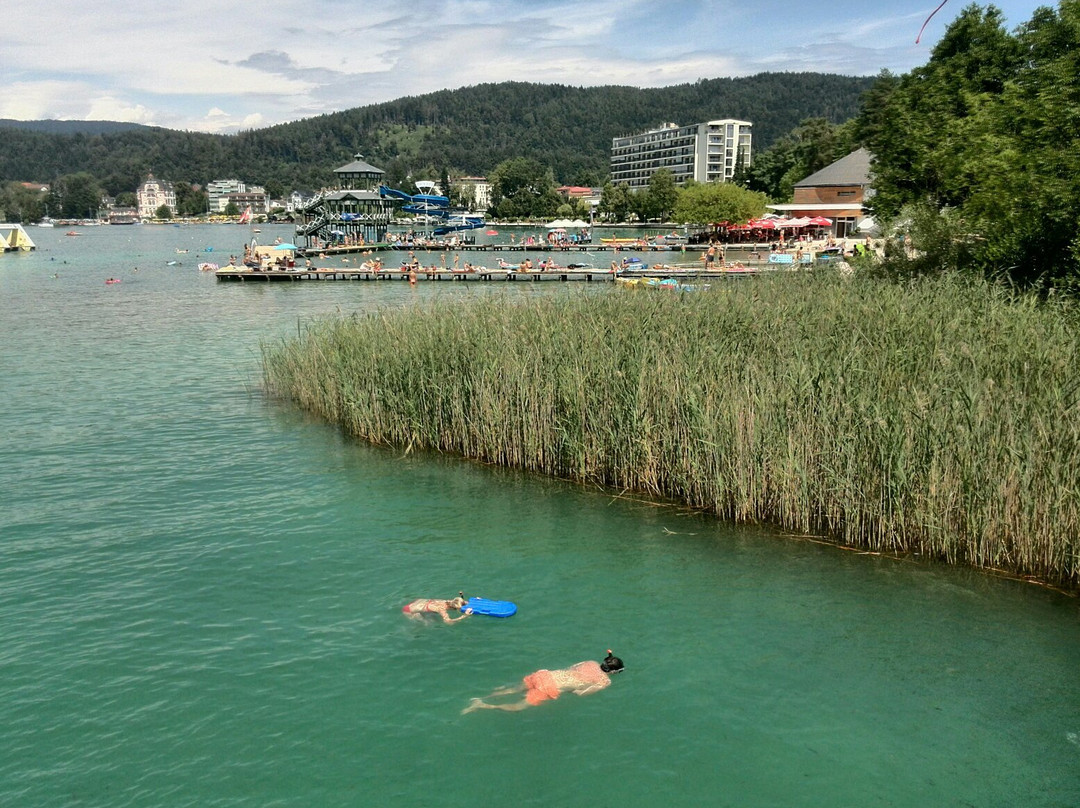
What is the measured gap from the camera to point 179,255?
3246 inches

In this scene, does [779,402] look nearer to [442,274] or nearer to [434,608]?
[434,608]

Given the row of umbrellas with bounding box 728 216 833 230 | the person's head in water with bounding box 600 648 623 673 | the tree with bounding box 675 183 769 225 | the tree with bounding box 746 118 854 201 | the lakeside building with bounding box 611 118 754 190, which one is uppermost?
the lakeside building with bounding box 611 118 754 190

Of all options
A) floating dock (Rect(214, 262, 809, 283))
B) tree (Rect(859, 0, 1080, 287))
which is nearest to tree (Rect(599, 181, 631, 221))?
floating dock (Rect(214, 262, 809, 283))

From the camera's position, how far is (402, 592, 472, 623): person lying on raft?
363 inches

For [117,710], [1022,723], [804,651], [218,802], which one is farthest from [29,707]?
[1022,723]

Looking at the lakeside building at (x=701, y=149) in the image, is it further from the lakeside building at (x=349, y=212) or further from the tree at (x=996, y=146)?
the tree at (x=996, y=146)

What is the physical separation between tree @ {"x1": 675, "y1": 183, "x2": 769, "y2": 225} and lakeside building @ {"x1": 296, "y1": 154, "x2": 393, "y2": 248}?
92.0ft

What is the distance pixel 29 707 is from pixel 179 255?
81926 millimetres

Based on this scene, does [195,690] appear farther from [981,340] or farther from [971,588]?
[981,340]

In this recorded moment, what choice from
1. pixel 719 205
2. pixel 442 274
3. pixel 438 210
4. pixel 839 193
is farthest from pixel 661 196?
pixel 442 274

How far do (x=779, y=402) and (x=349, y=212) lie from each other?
247 feet

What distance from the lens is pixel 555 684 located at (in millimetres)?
7875

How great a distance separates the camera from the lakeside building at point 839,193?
66.4 m

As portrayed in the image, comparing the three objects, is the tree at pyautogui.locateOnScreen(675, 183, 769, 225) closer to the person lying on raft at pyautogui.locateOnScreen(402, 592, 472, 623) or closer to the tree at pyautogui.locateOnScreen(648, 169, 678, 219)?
the tree at pyautogui.locateOnScreen(648, 169, 678, 219)
